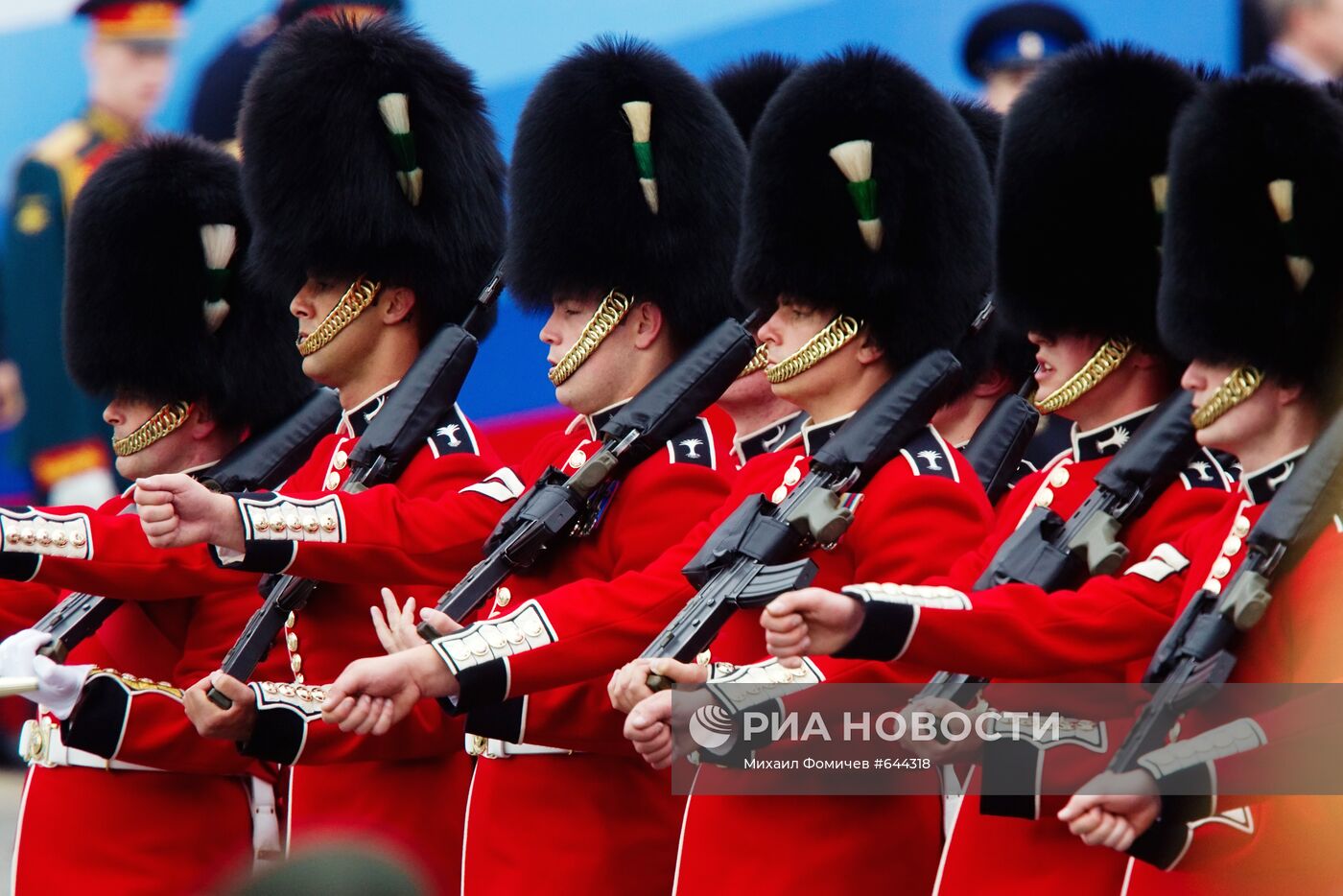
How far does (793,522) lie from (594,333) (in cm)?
94

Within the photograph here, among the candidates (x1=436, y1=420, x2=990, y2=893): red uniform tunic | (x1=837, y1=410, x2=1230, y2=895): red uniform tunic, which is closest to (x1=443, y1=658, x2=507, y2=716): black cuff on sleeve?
(x1=436, y1=420, x2=990, y2=893): red uniform tunic

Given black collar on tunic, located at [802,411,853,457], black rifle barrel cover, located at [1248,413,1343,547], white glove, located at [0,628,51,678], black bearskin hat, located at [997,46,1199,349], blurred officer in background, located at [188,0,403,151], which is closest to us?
black rifle barrel cover, located at [1248,413,1343,547]

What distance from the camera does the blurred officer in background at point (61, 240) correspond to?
32.0 ft

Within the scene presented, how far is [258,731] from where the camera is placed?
462 cm

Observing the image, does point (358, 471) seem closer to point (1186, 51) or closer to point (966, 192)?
point (966, 192)

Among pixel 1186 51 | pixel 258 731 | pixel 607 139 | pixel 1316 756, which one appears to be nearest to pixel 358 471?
pixel 258 731

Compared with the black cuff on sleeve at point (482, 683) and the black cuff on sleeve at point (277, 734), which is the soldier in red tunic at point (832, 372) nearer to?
the black cuff on sleeve at point (482, 683)

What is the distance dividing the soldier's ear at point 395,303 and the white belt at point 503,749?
1.00m

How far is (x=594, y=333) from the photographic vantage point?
15.7 feet

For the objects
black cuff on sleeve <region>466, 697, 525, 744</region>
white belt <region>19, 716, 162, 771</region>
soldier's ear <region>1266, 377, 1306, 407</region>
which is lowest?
white belt <region>19, 716, 162, 771</region>

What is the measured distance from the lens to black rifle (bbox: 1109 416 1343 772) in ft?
11.4

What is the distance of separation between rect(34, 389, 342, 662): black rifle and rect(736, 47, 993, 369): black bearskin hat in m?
1.37

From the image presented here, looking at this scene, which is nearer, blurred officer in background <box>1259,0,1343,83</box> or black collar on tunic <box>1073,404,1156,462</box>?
black collar on tunic <box>1073,404,1156,462</box>

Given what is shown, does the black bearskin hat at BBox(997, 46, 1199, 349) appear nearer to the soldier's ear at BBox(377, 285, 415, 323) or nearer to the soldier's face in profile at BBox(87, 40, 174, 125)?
the soldier's ear at BBox(377, 285, 415, 323)
